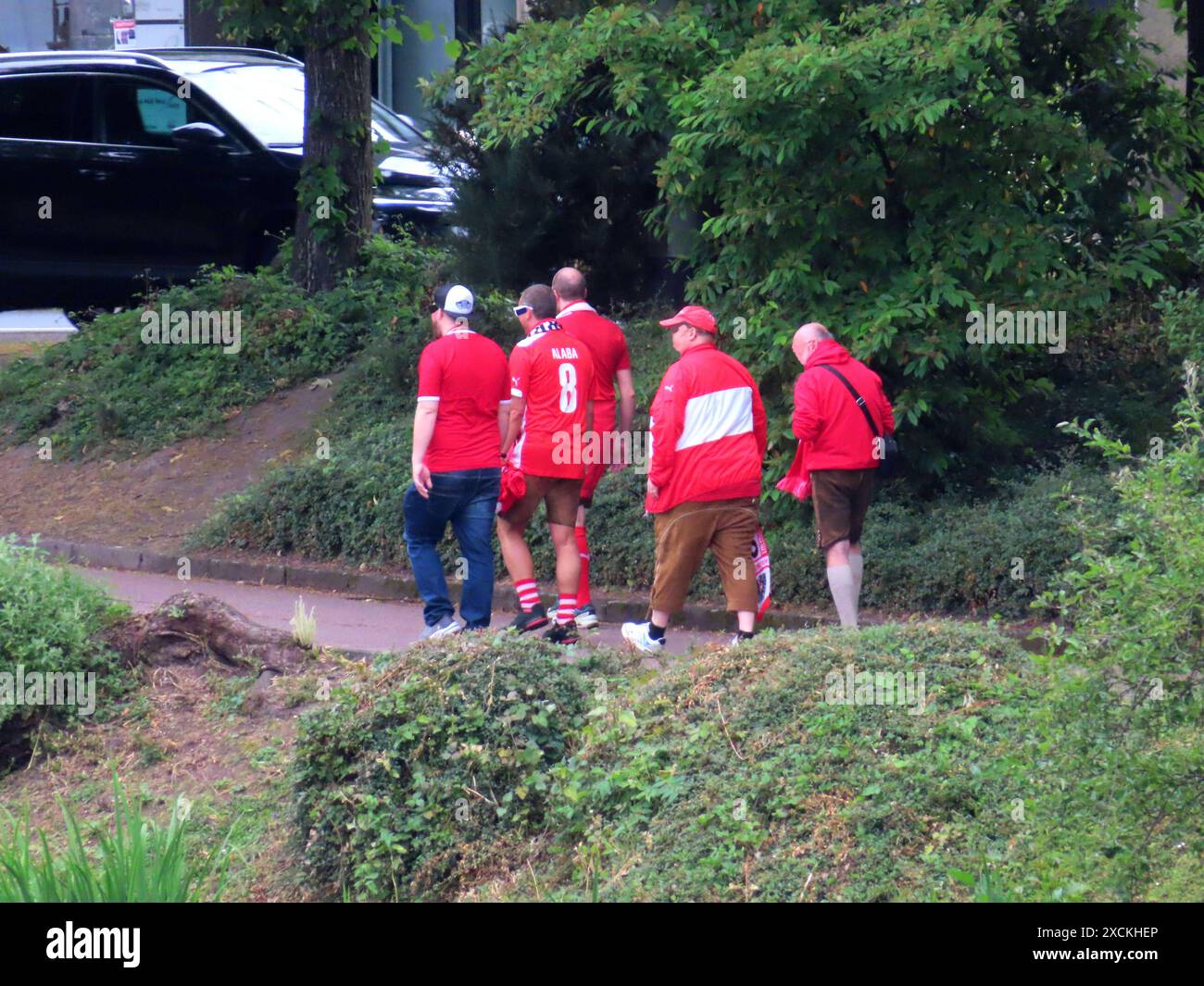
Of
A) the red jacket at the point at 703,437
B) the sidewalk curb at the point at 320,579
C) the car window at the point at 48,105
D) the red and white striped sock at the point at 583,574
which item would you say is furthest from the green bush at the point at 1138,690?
the car window at the point at 48,105

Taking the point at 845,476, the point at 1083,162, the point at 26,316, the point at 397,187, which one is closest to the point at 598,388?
the point at 845,476

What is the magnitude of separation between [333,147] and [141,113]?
1940mm

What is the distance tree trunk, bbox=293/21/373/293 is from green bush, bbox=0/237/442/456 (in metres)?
0.48

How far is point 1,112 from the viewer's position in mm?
14094

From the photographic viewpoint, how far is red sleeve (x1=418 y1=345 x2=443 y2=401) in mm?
8125

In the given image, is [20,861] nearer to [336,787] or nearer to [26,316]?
[336,787]

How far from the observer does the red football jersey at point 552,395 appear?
8508mm

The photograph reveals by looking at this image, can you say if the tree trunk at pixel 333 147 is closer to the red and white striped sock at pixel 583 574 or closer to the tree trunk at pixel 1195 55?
the red and white striped sock at pixel 583 574

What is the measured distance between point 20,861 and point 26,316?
13.0m

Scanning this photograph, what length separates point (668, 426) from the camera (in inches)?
313

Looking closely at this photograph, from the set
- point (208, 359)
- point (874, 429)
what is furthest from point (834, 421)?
point (208, 359)

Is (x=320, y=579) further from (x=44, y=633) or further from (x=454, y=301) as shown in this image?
(x=44, y=633)

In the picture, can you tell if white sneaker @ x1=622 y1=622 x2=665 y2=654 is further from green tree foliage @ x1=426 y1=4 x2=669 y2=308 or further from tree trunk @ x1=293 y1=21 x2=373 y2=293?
tree trunk @ x1=293 y1=21 x2=373 y2=293

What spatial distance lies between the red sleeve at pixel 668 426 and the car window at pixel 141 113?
806 cm
